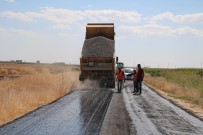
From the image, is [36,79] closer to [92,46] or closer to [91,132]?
[92,46]

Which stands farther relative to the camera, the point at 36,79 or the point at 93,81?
the point at 36,79

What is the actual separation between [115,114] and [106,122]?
2258mm

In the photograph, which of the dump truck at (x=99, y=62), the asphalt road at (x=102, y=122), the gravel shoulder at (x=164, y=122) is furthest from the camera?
the dump truck at (x=99, y=62)

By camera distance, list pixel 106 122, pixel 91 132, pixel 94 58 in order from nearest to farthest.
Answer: pixel 91 132 → pixel 106 122 → pixel 94 58

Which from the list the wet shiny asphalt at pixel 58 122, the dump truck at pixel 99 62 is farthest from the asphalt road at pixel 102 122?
the dump truck at pixel 99 62

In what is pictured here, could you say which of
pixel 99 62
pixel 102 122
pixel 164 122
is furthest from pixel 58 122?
pixel 99 62

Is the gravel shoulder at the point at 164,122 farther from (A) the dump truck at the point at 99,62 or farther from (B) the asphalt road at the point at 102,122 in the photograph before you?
(A) the dump truck at the point at 99,62

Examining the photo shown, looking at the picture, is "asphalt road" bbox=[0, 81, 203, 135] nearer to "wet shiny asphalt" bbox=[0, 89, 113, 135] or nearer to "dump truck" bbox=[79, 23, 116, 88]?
"wet shiny asphalt" bbox=[0, 89, 113, 135]

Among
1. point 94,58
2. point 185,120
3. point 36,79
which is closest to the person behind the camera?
point 185,120

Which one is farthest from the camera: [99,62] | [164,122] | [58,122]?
[99,62]

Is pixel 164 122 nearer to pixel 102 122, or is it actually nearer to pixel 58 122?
pixel 102 122

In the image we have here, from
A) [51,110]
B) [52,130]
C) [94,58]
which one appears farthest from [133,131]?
[94,58]

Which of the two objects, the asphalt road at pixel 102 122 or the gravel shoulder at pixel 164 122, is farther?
the gravel shoulder at pixel 164 122

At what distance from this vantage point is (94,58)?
97.9 ft
